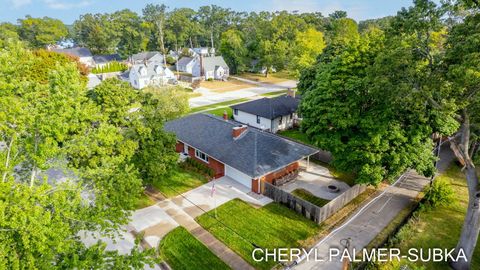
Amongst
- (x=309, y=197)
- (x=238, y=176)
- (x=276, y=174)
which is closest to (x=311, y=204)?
(x=309, y=197)


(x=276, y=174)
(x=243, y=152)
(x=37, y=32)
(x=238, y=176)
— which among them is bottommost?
(x=238, y=176)

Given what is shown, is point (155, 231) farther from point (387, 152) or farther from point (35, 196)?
point (387, 152)

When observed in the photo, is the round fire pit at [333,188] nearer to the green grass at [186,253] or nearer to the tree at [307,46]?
the green grass at [186,253]

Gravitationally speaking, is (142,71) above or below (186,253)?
above

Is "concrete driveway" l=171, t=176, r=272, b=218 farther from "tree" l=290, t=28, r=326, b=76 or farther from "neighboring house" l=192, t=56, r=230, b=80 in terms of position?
"neighboring house" l=192, t=56, r=230, b=80

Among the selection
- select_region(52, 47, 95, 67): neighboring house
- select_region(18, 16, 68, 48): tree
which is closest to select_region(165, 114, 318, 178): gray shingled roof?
select_region(52, 47, 95, 67): neighboring house

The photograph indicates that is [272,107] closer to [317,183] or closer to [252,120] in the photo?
[252,120]

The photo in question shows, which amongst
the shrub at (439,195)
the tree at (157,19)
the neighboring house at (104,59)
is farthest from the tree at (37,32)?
the shrub at (439,195)
